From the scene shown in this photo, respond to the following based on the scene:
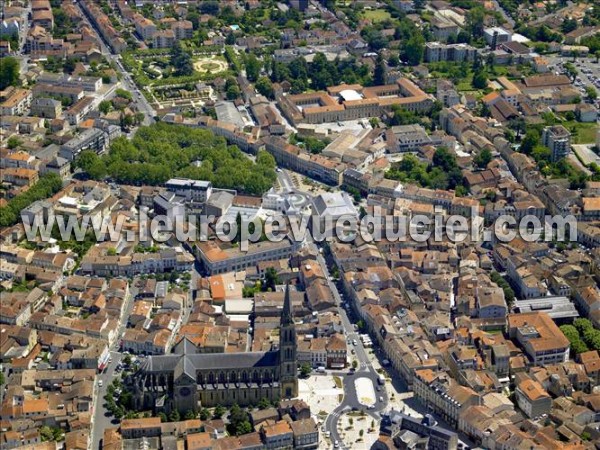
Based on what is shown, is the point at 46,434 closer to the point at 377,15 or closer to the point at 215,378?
the point at 215,378

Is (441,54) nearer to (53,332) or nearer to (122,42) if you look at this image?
(122,42)

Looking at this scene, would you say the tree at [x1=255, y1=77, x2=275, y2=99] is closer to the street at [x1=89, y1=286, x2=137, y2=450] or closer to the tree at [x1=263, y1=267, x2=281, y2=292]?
the tree at [x1=263, y1=267, x2=281, y2=292]

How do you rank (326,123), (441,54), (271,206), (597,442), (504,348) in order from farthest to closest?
(441,54)
(326,123)
(271,206)
(504,348)
(597,442)

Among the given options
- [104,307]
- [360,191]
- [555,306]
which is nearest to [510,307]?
[555,306]

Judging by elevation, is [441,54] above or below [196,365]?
below

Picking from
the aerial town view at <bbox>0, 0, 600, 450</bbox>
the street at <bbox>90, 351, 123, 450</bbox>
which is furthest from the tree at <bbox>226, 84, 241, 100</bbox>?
the street at <bbox>90, 351, 123, 450</bbox>

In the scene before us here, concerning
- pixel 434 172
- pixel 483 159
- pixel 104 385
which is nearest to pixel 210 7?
pixel 434 172

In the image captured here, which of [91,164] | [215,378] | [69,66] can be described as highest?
[215,378]
